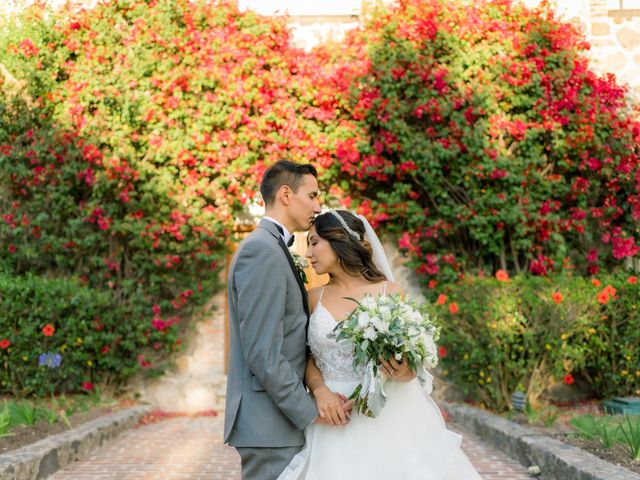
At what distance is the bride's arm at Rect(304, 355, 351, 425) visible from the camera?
283 centimetres

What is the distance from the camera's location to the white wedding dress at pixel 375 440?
9.44ft

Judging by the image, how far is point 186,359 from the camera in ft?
30.9

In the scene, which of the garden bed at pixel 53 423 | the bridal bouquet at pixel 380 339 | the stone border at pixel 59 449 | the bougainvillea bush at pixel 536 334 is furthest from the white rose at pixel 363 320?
the bougainvillea bush at pixel 536 334

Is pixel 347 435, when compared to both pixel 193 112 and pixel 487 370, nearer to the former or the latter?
pixel 487 370

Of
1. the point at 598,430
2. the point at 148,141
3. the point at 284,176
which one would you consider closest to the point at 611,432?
the point at 598,430

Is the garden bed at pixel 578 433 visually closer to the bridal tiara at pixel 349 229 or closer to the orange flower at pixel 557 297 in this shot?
the orange flower at pixel 557 297

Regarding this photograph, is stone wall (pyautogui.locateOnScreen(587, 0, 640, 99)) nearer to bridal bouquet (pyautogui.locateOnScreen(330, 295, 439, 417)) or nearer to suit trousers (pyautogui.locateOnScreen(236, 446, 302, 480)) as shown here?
bridal bouquet (pyautogui.locateOnScreen(330, 295, 439, 417))

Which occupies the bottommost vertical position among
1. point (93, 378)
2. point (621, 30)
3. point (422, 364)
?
point (93, 378)

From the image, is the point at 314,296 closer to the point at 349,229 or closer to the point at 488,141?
the point at 349,229

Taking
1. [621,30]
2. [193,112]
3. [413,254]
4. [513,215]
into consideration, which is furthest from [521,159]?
→ [193,112]

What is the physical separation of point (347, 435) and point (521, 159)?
21.7 feet

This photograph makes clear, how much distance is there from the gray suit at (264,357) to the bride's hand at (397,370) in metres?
0.33

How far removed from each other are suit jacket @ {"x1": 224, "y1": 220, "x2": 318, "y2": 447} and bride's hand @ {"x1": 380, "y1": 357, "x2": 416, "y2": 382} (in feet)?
1.07

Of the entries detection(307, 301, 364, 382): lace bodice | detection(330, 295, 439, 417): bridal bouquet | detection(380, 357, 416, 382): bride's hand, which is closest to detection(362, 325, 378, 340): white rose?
detection(330, 295, 439, 417): bridal bouquet
